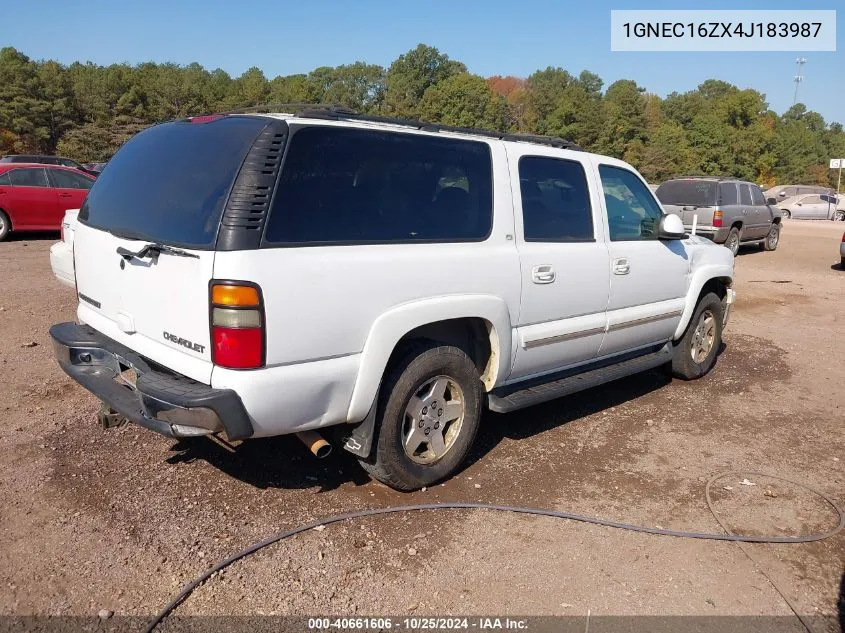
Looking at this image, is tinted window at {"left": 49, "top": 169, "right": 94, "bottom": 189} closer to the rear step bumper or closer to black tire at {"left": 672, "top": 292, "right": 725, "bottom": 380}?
the rear step bumper

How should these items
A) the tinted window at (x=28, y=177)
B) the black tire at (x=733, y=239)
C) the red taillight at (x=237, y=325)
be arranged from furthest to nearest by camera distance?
1. the black tire at (x=733, y=239)
2. the tinted window at (x=28, y=177)
3. the red taillight at (x=237, y=325)

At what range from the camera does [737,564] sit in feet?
10.6

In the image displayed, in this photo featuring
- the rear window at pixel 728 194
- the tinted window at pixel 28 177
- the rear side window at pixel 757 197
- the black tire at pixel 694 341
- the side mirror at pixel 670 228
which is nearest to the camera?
the side mirror at pixel 670 228

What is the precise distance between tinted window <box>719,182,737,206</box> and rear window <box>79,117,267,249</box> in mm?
13257

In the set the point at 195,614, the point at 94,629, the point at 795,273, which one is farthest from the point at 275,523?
the point at 795,273

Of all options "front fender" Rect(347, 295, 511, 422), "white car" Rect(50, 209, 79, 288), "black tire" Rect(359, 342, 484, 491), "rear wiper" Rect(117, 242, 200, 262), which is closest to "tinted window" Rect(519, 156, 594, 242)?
"front fender" Rect(347, 295, 511, 422)

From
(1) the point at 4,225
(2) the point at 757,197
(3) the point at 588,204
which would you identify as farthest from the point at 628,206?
(1) the point at 4,225

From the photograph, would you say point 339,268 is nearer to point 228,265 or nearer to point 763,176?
point 228,265

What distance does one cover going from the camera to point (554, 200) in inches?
171

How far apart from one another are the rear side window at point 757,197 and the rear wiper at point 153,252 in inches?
615

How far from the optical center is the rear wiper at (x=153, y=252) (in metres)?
2.99

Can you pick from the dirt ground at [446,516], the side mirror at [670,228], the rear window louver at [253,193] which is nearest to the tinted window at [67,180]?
the dirt ground at [446,516]

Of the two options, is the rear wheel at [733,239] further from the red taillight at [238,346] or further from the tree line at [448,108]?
the tree line at [448,108]

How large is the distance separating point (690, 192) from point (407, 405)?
12.9 metres
